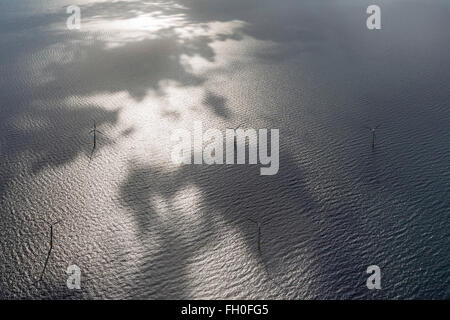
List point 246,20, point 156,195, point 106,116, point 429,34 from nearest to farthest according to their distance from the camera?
point 156,195, point 106,116, point 429,34, point 246,20

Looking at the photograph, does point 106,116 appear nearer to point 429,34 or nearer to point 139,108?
point 139,108

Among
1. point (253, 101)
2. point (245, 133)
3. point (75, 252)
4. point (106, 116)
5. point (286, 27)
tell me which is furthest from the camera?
point (286, 27)

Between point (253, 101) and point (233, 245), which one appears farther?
point (253, 101)

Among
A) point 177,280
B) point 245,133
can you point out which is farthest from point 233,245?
point 245,133

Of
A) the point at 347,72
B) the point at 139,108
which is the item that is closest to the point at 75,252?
the point at 139,108

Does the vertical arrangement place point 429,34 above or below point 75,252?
above
